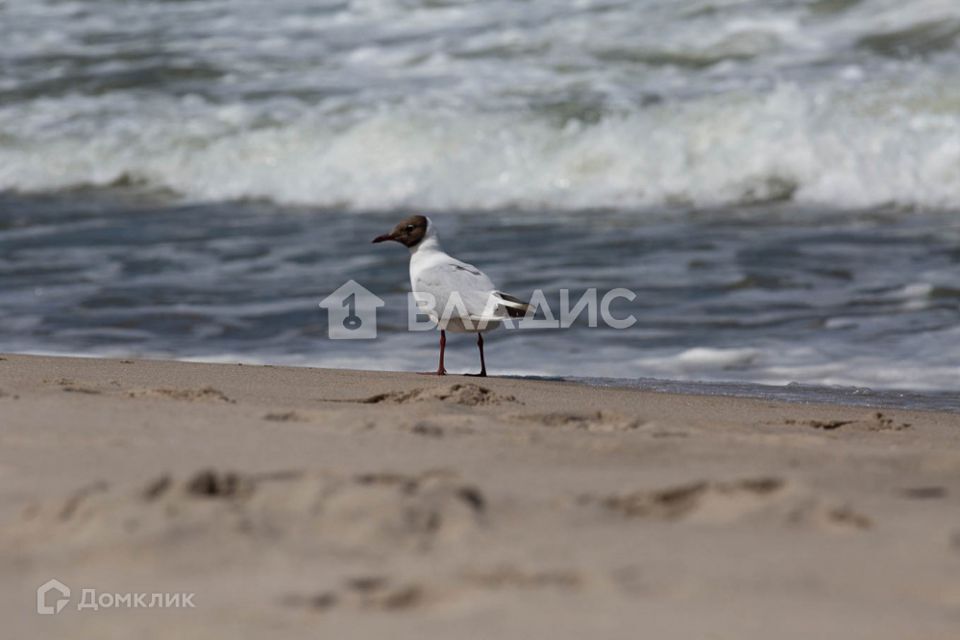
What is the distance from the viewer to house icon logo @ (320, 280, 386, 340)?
655 cm

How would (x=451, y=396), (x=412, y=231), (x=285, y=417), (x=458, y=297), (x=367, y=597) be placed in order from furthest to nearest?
(x=412, y=231) → (x=458, y=297) → (x=451, y=396) → (x=285, y=417) → (x=367, y=597)

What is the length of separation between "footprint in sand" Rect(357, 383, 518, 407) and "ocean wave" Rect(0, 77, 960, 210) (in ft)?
19.9

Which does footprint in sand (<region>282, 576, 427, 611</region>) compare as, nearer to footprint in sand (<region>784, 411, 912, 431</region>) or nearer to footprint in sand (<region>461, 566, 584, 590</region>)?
footprint in sand (<region>461, 566, 584, 590</region>)

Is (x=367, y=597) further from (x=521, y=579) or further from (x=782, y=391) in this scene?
(x=782, y=391)

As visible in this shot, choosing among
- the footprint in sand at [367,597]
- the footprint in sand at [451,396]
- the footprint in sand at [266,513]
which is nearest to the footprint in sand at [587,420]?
the footprint in sand at [451,396]

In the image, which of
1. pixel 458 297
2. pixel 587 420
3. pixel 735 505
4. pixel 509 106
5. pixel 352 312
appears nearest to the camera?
pixel 735 505

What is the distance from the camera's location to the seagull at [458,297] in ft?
16.1

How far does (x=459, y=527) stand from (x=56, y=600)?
0.65 m

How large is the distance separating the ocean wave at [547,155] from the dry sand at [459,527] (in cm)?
693

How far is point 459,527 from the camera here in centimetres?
229

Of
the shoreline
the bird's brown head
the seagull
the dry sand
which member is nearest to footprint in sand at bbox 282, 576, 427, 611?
the dry sand

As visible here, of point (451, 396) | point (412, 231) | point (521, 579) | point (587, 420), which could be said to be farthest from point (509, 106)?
point (521, 579)

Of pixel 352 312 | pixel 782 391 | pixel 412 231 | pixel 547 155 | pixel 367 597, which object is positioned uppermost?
pixel 547 155

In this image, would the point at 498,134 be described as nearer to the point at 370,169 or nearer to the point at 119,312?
the point at 370,169
